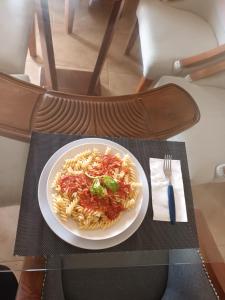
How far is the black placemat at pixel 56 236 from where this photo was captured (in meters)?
0.73

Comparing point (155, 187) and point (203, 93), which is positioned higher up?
point (203, 93)

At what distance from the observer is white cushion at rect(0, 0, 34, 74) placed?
130 centimetres

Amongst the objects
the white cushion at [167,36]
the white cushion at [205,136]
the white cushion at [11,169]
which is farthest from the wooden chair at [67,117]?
the white cushion at [167,36]

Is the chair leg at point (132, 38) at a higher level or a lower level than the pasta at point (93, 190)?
higher

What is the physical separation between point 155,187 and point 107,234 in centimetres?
20

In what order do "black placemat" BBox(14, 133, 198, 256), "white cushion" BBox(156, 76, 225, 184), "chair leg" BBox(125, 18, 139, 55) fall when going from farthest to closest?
"chair leg" BBox(125, 18, 139, 55), "white cushion" BBox(156, 76, 225, 184), "black placemat" BBox(14, 133, 198, 256)

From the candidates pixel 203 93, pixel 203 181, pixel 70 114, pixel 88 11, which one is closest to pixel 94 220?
pixel 70 114

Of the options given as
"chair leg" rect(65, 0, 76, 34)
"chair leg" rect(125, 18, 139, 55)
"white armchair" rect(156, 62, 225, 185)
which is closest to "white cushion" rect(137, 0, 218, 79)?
"white armchair" rect(156, 62, 225, 185)

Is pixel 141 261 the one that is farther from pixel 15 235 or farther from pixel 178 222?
pixel 15 235

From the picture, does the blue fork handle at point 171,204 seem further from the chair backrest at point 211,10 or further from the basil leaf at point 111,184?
the chair backrest at point 211,10

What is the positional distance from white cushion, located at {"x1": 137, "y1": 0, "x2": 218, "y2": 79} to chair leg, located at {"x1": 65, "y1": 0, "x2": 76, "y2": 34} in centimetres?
37

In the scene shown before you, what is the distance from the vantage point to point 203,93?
1.33m

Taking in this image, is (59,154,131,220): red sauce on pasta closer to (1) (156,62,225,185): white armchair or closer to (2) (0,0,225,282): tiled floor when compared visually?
(1) (156,62,225,185): white armchair

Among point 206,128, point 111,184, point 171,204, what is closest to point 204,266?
point 171,204
